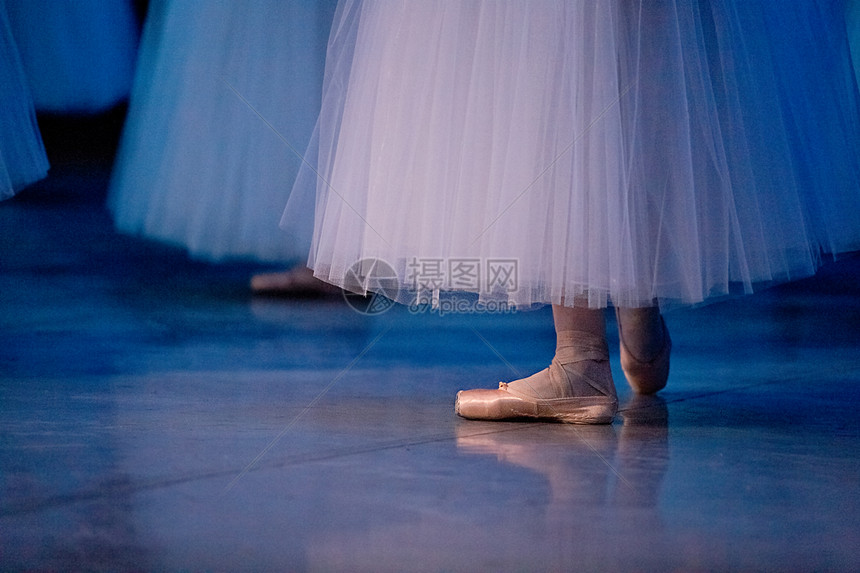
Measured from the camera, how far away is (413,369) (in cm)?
139

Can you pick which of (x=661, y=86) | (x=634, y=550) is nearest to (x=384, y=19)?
(x=661, y=86)

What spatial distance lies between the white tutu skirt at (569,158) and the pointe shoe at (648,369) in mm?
222

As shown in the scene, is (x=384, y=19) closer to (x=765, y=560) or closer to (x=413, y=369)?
(x=413, y=369)

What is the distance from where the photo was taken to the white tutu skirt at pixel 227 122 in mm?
2195

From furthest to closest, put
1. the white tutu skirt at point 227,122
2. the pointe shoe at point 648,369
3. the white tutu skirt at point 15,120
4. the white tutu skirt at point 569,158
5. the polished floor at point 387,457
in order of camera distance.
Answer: the white tutu skirt at point 227,122, the white tutu skirt at point 15,120, the pointe shoe at point 648,369, the white tutu skirt at point 569,158, the polished floor at point 387,457

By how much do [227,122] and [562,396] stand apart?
1.54 m

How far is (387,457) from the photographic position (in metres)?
0.79

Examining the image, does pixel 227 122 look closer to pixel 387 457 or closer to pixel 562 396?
pixel 562 396

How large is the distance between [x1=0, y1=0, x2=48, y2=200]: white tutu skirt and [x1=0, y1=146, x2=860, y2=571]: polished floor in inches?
13.6

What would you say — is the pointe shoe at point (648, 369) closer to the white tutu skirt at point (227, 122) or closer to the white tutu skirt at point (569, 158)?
the white tutu skirt at point (569, 158)

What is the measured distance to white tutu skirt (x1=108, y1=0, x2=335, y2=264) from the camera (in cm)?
→ 220
